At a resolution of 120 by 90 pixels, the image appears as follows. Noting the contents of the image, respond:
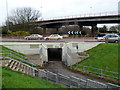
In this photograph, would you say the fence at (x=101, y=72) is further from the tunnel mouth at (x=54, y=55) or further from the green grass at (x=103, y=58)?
the tunnel mouth at (x=54, y=55)

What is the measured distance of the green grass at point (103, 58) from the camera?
15.9 meters

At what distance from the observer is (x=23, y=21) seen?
54062 millimetres

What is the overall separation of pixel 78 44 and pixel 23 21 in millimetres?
37182

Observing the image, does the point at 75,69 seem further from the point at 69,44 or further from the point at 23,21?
the point at 23,21

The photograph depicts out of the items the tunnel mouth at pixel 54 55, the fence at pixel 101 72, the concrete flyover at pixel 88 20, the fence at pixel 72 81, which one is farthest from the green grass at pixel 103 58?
the concrete flyover at pixel 88 20

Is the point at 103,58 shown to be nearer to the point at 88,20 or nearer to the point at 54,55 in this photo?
the point at 54,55

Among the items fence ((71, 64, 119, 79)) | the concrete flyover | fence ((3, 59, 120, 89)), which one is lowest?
fence ((71, 64, 119, 79))

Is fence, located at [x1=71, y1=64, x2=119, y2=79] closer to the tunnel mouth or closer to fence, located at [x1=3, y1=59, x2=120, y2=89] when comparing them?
fence, located at [x1=3, y1=59, x2=120, y2=89]

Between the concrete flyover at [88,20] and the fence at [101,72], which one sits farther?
the concrete flyover at [88,20]

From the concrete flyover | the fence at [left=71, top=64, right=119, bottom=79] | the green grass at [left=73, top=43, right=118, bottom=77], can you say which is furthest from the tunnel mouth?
the concrete flyover

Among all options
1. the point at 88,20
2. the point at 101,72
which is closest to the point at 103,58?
the point at 101,72

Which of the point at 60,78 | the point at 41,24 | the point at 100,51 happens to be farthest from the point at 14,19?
the point at 60,78

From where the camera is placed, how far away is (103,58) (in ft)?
58.1

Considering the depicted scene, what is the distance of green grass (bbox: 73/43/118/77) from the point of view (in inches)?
625
